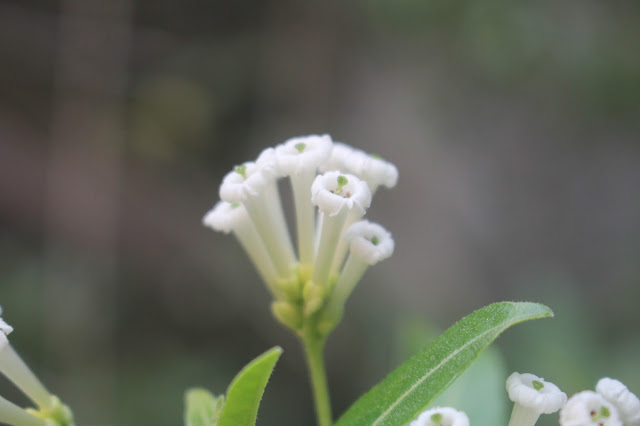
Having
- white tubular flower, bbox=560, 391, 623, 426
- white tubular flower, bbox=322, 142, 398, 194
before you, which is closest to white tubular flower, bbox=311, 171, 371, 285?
white tubular flower, bbox=322, 142, 398, 194

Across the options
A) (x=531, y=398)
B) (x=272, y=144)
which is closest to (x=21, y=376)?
(x=531, y=398)

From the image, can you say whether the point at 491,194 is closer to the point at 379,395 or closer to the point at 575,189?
the point at 575,189

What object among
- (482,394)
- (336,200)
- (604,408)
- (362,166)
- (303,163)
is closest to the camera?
(604,408)

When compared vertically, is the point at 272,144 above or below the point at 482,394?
above

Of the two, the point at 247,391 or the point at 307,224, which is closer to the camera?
the point at 247,391

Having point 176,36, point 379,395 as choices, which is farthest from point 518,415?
point 176,36

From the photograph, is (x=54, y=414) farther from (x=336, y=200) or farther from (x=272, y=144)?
(x=272, y=144)

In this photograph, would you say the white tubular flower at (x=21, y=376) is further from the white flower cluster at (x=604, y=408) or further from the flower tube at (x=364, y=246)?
the white flower cluster at (x=604, y=408)

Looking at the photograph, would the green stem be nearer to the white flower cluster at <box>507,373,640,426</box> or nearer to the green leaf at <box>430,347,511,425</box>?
the green leaf at <box>430,347,511,425</box>
